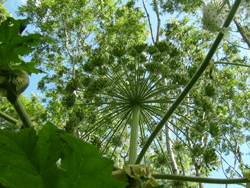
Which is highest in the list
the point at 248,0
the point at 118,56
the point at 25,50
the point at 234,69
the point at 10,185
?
the point at 234,69

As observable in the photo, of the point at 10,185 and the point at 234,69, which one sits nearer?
the point at 10,185

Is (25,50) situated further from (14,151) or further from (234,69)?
(234,69)

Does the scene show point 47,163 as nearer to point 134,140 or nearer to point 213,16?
point 134,140

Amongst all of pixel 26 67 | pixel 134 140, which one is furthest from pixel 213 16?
pixel 26 67

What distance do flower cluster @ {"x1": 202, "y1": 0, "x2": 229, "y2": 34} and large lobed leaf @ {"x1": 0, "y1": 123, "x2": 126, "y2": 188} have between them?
1.36 m

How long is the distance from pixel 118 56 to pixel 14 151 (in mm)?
3343

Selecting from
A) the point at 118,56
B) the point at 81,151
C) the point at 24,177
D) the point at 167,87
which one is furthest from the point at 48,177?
the point at 118,56

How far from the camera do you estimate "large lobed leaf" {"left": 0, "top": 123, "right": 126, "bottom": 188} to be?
2.73ft

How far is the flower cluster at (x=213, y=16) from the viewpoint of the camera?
180cm

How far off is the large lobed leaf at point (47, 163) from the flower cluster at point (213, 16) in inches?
53.5

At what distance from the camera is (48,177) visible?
35.6 inches

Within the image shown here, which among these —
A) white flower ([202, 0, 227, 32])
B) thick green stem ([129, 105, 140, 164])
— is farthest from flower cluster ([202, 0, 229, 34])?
thick green stem ([129, 105, 140, 164])

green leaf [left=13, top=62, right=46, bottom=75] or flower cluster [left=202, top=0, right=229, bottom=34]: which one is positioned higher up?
flower cluster [left=202, top=0, right=229, bottom=34]

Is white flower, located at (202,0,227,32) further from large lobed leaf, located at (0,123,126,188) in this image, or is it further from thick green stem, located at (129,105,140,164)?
large lobed leaf, located at (0,123,126,188)
